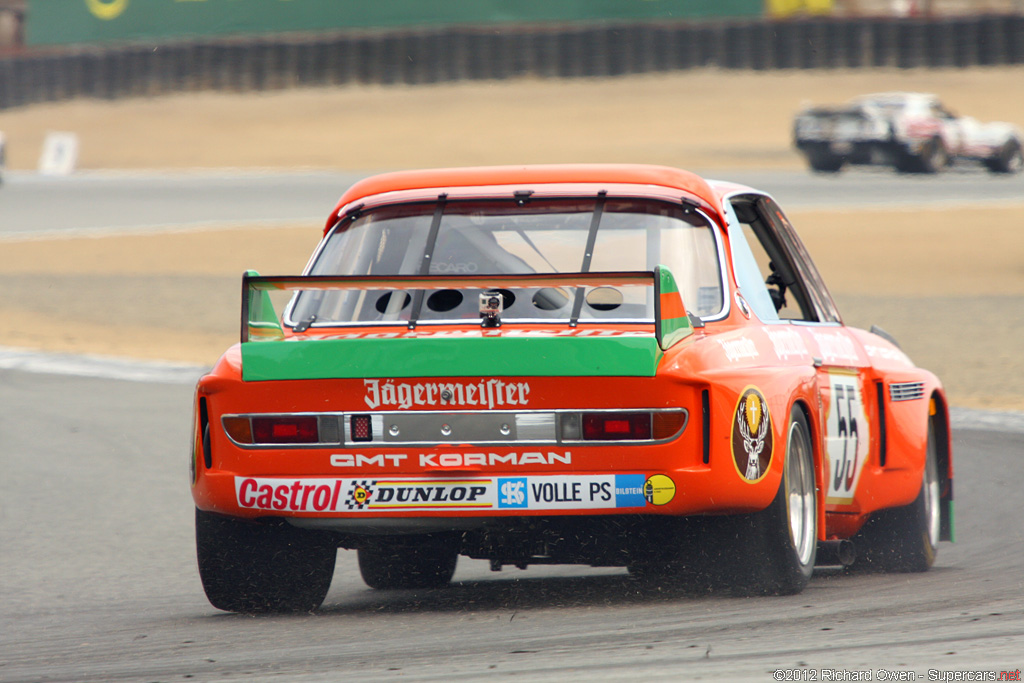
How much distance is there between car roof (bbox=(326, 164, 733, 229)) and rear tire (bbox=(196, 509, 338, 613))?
49.4 inches

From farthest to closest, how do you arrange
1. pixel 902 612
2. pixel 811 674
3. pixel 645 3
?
pixel 645 3 → pixel 902 612 → pixel 811 674

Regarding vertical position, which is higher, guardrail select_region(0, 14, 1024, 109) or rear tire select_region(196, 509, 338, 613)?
rear tire select_region(196, 509, 338, 613)

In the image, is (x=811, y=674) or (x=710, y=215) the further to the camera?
(x=710, y=215)

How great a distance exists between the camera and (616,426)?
5332 millimetres

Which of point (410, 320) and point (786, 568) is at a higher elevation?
point (410, 320)

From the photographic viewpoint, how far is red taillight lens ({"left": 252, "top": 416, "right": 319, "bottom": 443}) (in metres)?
5.49

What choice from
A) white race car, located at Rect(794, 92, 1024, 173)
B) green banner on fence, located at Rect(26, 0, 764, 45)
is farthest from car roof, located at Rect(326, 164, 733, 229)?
green banner on fence, located at Rect(26, 0, 764, 45)

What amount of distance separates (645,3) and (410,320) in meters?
48.8

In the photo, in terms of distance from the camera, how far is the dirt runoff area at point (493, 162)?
59.0 ft

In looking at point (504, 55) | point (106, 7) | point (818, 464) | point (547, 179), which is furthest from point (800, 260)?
point (106, 7)

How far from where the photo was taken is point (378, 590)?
22.8 ft

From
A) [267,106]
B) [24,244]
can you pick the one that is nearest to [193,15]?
[267,106]

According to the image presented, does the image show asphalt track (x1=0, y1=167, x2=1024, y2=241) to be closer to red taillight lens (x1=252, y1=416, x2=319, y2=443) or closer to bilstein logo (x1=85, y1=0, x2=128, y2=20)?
bilstein logo (x1=85, y1=0, x2=128, y2=20)

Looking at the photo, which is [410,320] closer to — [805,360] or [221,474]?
[221,474]
